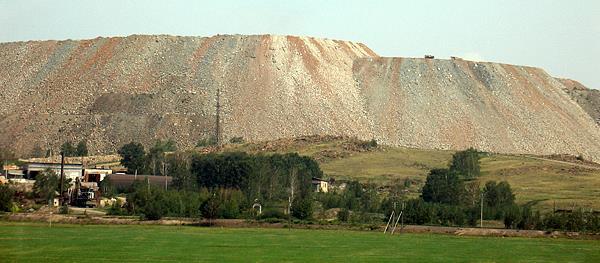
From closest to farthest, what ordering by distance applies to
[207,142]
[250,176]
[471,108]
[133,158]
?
[250,176] → [133,158] → [207,142] → [471,108]

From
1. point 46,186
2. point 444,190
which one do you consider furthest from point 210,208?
point 444,190

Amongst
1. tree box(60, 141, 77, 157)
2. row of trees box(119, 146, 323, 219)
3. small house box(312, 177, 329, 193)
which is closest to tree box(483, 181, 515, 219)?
row of trees box(119, 146, 323, 219)

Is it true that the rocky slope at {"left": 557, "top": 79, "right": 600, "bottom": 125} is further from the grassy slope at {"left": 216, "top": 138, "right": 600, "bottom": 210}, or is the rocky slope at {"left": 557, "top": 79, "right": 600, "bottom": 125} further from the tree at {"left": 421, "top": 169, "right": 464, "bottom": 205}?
the tree at {"left": 421, "top": 169, "right": 464, "bottom": 205}

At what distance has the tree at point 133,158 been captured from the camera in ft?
354

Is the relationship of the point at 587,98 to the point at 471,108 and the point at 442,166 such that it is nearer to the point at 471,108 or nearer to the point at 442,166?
the point at 471,108

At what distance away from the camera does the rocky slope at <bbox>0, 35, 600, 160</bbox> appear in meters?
134

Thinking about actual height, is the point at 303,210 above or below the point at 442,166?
below

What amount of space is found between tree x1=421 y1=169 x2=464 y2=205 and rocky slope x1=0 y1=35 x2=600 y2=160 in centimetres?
3943

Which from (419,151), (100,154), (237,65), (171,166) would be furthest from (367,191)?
(237,65)

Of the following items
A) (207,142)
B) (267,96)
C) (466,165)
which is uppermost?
(267,96)

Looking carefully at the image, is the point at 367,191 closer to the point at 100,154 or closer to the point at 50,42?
the point at 100,154

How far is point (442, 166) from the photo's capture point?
4454 inches

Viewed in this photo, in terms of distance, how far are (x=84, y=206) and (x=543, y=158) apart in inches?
2113

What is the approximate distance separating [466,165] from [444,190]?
1750 centimetres
